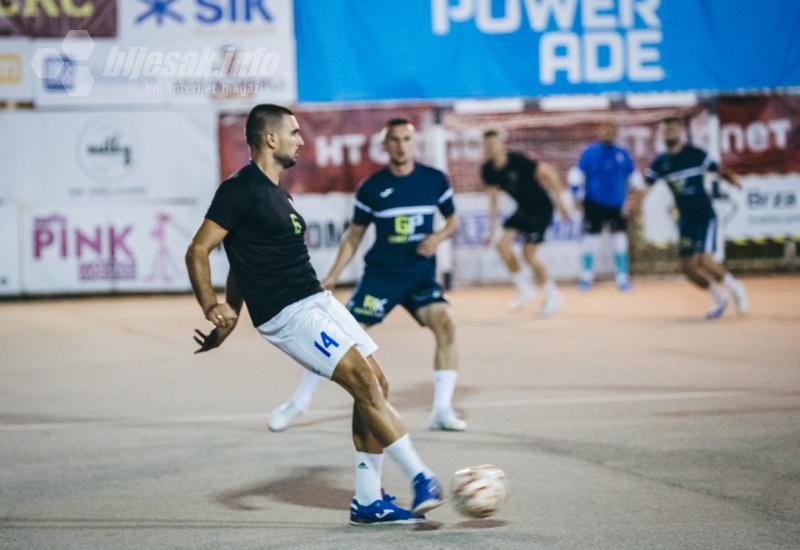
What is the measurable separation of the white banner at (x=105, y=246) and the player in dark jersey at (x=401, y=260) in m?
13.2

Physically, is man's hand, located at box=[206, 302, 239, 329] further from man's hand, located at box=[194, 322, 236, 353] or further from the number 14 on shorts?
the number 14 on shorts

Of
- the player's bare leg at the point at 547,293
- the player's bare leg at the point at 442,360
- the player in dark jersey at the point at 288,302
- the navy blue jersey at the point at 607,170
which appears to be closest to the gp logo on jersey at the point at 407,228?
the player's bare leg at the point at 442,360

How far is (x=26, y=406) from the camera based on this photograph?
35.4 ft

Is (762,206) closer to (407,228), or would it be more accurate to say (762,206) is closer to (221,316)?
(407,228)

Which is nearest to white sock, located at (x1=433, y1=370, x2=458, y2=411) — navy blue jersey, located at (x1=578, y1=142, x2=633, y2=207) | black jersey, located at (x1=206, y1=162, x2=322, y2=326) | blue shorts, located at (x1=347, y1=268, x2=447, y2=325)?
blue shorts, located at (x1=347, y1=268, x2=447, y2=325)

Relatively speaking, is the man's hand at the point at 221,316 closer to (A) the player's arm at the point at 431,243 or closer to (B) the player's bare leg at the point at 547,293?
(A) the player's arm at the point at 431,243

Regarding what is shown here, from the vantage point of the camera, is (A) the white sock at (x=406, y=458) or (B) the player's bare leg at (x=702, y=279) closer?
(A) the white sock at (x=406, y=458)

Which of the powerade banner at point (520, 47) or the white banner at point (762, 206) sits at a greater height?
the powerade banner at point (520, 47)

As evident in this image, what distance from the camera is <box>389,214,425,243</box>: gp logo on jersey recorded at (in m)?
9.56

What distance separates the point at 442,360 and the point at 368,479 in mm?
3105

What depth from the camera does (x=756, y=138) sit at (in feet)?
77.1

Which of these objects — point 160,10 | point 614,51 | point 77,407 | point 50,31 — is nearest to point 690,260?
point 614,51

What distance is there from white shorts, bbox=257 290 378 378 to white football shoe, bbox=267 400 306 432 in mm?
2949

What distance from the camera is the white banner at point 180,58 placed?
71.5 feet
